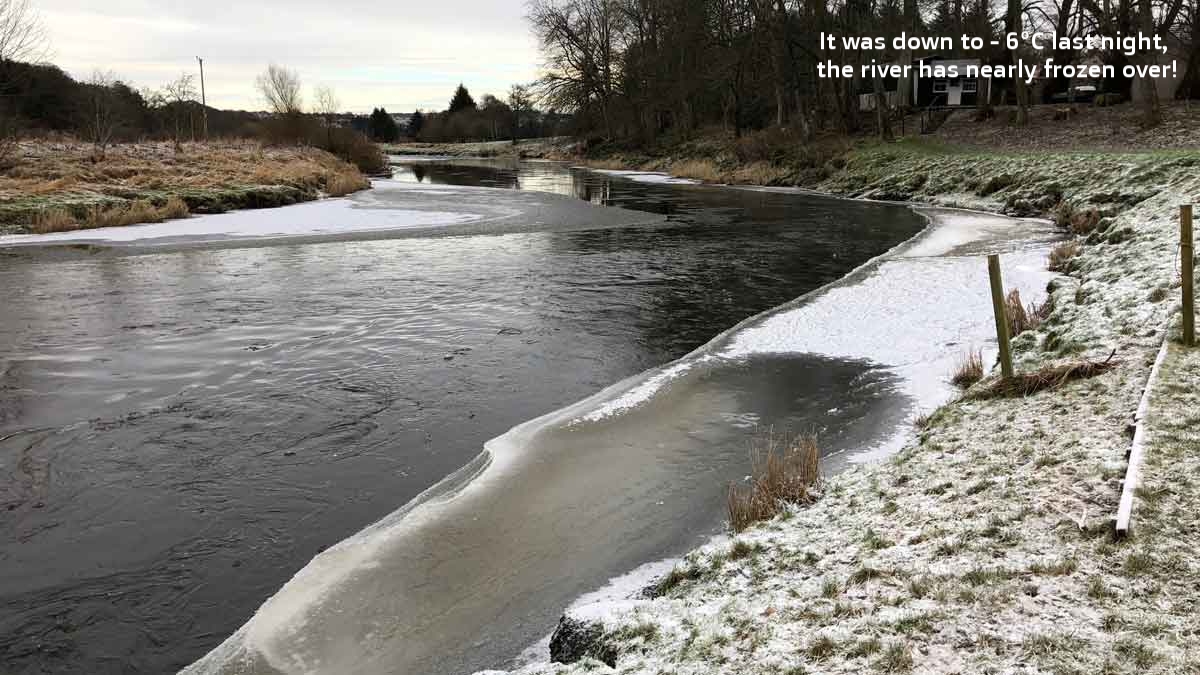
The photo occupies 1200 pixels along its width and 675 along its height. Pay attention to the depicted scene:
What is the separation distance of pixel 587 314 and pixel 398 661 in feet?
27.0

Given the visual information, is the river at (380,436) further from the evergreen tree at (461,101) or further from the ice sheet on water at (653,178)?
the evergreen tree at (461,101)

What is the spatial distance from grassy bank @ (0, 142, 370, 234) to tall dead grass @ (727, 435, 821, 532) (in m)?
22.4

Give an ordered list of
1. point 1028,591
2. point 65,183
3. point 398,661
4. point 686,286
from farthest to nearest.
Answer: point 65,183
point 686,286
point 398,661
point 1028,591

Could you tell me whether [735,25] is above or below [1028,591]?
above

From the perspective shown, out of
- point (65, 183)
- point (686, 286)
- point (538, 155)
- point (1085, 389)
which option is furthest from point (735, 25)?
point (1085, 389)

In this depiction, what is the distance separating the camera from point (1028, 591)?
141 inches

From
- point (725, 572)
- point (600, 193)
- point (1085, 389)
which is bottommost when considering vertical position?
point (725, 572)

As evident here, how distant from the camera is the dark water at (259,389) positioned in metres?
4.84

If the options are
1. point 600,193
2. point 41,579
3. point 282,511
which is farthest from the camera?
point 600,193

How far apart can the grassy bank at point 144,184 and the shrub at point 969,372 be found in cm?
2238

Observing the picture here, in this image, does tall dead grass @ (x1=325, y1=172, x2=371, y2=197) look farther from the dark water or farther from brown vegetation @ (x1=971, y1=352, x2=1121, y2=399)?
brown vegetation @ (x1=971, y1=352, x2=1121, y2=399)

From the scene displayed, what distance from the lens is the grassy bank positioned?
880 inches

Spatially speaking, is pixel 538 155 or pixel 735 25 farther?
pixel 538 155

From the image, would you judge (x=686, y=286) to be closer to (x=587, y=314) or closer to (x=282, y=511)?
(x=587, y=314)
